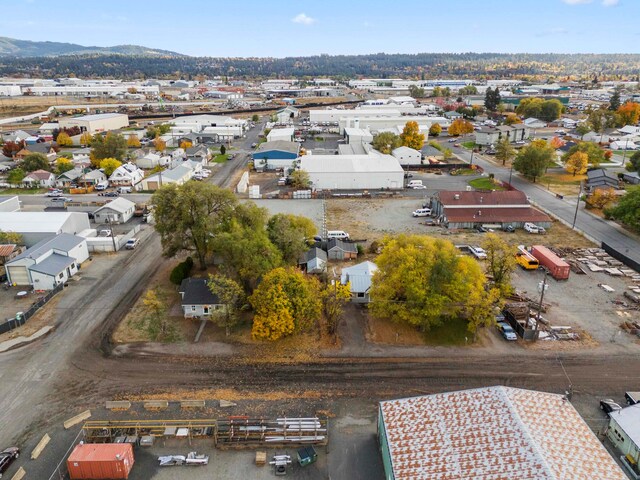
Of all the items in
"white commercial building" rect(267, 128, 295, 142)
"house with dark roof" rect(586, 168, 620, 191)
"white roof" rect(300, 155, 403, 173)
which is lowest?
"house with dark roof" rect(586, 168, 620, 191)

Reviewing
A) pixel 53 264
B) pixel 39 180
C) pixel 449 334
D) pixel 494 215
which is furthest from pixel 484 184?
pixel 39 180

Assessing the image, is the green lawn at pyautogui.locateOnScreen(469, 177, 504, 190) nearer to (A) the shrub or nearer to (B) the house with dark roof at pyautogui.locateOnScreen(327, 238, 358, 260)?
(B) the house with dark roof at pyautogui.locateOnScreen(327, 238, 358, 260)

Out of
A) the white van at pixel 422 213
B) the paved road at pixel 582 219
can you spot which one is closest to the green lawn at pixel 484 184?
the paved road at pixel 582 219

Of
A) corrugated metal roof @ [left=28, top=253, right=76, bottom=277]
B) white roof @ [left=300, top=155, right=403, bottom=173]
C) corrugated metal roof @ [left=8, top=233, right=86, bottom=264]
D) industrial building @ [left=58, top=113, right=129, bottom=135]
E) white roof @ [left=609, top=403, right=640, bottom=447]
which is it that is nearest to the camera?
white roof @ [left=609, top=403, right=640, bottom=447]

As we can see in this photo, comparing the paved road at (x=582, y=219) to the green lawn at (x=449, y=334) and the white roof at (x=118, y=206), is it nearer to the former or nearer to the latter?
the green lawn at (x=449, y=334)

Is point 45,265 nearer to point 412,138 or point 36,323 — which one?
point 36,323

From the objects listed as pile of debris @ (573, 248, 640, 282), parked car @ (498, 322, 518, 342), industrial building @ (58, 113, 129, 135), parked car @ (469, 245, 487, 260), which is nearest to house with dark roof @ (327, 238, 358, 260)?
parked car @ (469, 245, 487, 260)
